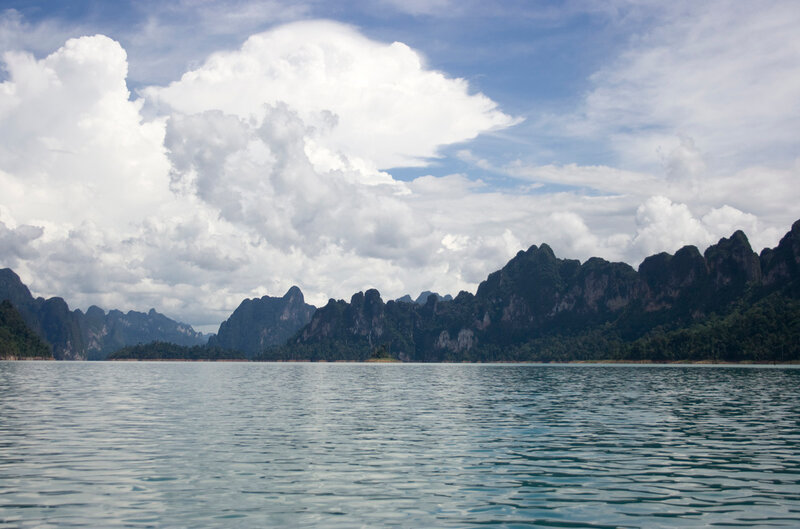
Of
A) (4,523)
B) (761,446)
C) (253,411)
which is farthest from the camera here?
(253,411)

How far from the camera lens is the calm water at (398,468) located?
62.8 feet

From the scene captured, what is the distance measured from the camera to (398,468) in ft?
88.6

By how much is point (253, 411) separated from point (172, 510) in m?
33.3

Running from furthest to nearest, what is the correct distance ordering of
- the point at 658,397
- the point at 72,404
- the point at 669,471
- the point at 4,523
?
the point at 658,397 < the point at 72,404 < the point at 669,471 < the point at 4,523

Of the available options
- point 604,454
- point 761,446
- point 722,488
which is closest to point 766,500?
point 722,488

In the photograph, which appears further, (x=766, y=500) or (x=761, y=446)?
(x=761, y=446)

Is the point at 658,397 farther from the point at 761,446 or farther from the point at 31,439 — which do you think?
the point at 31,439

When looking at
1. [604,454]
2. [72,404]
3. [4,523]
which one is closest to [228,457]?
[4,523]

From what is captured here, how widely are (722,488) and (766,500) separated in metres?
2.07

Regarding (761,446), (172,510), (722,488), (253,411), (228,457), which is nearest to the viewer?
(172,510)

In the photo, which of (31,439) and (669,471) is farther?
(31,439)

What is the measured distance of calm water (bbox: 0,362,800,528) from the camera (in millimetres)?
19156

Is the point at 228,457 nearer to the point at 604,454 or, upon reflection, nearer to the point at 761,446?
the point at 604,454

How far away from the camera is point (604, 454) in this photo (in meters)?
30.4
